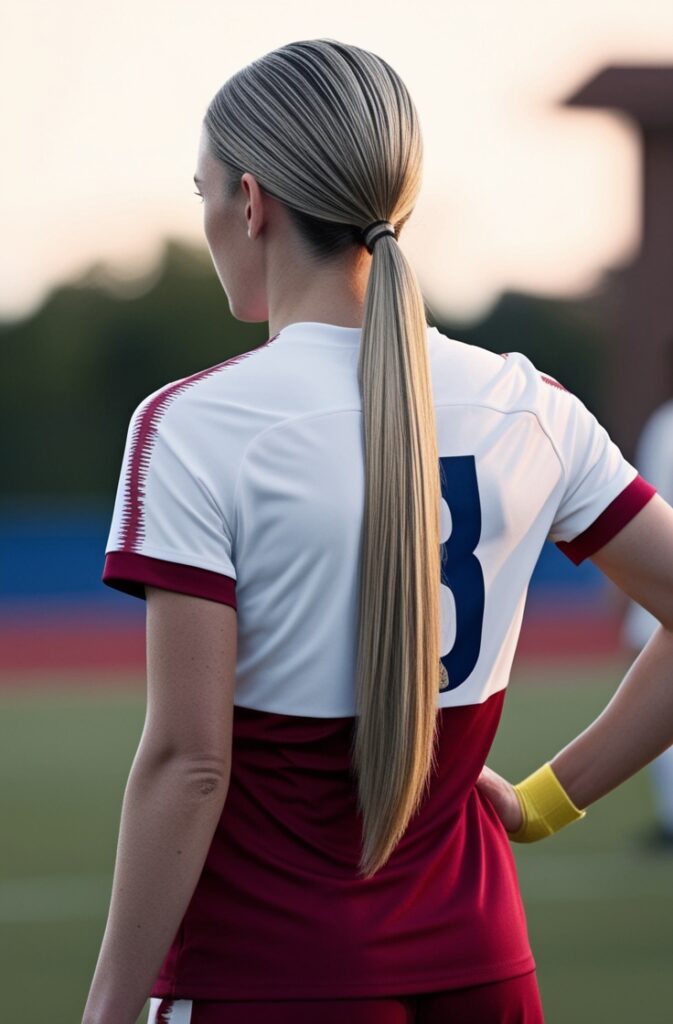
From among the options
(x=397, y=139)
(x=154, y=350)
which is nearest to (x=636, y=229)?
(x=154, y=350)

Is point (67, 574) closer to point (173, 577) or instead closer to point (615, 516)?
point (615, 516)

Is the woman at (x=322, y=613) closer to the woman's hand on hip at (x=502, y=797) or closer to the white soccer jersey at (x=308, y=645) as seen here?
the white soccer jersey at (x=308, y=645)

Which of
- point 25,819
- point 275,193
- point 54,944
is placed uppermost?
point 275,193

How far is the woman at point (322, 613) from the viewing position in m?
1.59

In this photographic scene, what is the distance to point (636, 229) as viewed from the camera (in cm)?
2456

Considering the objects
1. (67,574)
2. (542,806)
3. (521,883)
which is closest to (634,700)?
(542,806)

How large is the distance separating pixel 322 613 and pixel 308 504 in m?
0.12

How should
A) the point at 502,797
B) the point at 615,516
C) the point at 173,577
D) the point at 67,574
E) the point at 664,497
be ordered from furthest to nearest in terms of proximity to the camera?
the point at 67,574
the point at 664,497
the point at 502,797
the point at 615,516
the point at 173,577

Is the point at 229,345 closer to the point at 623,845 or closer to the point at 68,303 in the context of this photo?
the point at 68,303

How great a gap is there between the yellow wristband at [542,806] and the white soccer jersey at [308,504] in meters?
0.32

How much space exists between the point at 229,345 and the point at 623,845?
1253 inches

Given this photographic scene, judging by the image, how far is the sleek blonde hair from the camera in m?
1.62

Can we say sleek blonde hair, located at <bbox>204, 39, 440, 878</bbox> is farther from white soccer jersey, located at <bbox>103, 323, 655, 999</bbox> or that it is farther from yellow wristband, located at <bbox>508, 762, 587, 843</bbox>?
yellow wristband, located at <bbox>508, 762, 587, 843</bbox>

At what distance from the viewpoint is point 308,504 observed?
1.60 m
